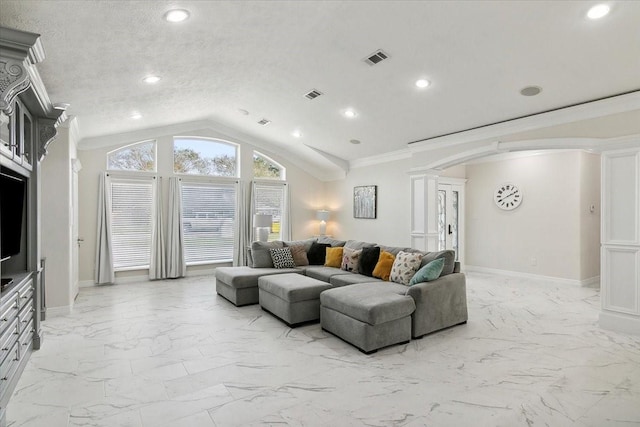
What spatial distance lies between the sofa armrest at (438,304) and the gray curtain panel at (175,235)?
16.2ft

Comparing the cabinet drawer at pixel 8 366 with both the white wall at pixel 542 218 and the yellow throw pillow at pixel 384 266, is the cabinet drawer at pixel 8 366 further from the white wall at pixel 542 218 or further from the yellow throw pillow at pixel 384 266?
the white wall at pixel 542 218

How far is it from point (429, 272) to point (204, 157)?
214 inches

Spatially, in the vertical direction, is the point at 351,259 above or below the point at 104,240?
below

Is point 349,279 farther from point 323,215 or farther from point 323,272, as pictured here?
point 323,215

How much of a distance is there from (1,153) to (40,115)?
132 centimetres

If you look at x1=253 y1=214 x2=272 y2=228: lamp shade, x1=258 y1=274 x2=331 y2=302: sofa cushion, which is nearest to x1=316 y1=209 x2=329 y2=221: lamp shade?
x1=253 y1=214 x2=272 y2=228: lamp shade

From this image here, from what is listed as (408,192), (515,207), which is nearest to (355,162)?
(408,192)

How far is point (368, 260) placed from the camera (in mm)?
5047

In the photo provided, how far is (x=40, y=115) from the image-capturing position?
140 inches

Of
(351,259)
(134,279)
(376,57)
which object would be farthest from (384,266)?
(134,279)

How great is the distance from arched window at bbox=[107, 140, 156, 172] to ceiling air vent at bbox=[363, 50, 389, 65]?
16.1ft

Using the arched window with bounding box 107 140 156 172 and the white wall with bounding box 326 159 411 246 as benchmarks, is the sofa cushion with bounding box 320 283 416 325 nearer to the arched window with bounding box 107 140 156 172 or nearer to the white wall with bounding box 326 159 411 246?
the white wall with bounding box 326 159 411 246

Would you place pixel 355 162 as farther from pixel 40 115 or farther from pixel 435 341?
pixel 40 115

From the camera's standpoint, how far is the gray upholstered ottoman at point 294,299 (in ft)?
13.7
